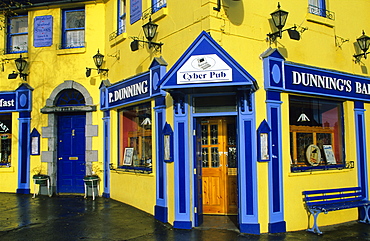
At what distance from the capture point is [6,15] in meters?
11.8

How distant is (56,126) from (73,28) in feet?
10.7

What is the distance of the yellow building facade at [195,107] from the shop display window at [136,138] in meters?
0.06

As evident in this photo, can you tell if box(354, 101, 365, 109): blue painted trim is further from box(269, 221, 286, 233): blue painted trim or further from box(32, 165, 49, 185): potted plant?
box(32, 165, 49, 185): potted plant

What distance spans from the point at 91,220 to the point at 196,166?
2760mm

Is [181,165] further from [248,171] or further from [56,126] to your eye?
[56,126]

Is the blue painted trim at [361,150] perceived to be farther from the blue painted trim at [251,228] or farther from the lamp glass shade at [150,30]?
the lamp glass shade at [150,30]

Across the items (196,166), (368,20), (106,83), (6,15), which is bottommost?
(196,166)

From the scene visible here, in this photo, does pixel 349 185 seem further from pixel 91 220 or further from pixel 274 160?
pixel 91 220

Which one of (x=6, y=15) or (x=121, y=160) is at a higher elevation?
(x=6, y=15)

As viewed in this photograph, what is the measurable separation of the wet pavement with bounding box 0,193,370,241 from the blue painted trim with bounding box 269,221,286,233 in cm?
13

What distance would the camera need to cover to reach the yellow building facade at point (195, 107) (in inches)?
285

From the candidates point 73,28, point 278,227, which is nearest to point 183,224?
point 278,227

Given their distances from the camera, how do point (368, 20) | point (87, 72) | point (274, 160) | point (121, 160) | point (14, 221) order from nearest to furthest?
1. point (274, 160)
2. point (14, 221)
3. point (368, 20)
4. point (121, 160)
5. point (87, 72)

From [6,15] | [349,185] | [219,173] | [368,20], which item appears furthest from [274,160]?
[6,15]
